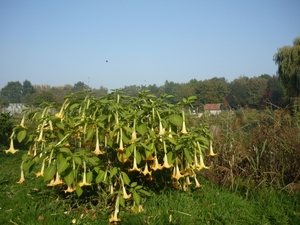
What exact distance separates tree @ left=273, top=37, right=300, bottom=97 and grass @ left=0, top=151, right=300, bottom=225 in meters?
18.7

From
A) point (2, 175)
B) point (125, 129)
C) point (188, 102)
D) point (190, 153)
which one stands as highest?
point (188, 102)

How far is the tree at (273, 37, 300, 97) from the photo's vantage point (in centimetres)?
2048

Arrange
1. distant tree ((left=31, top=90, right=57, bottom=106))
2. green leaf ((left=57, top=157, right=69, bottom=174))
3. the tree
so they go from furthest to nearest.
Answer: the tree → distant tree ((left=31, top=90, right=57, bottom=106)) → green leaf ((left=57, top=157, right=69, bottom=174))

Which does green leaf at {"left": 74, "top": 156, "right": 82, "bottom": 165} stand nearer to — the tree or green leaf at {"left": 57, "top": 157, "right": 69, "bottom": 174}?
green leaf at {"left": 57, "top": 157, "right": 69, "bottom": 174}

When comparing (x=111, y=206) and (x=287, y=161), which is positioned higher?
(x=287, y=161)

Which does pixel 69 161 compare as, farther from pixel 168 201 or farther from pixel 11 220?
pixel 168 201

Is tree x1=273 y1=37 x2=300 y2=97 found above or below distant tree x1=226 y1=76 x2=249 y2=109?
above

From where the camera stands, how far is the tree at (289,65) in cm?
2048

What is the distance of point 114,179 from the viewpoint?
302 centimetres

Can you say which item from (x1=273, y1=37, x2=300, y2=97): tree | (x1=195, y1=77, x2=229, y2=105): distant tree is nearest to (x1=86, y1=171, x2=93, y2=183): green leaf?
(x1=195, y1=77, x2=229, y2=105): distant tree

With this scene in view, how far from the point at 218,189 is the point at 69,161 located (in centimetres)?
202

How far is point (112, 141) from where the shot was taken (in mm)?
2846

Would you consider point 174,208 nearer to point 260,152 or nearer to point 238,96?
point 260,152

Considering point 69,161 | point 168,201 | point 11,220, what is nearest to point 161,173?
point 168,201
